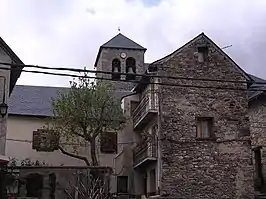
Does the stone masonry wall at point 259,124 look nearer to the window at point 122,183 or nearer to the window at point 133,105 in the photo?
the window at point 133,105

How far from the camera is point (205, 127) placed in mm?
26922

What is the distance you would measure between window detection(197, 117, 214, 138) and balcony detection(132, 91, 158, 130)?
2566 millimetres

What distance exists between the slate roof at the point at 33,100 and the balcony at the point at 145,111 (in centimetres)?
603

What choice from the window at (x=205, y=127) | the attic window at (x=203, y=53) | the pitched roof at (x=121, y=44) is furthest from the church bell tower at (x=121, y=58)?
the window at (x=205, y=127)

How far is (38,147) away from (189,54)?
1180cm

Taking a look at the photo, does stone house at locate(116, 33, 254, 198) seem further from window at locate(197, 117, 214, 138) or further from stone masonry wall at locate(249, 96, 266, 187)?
stone masonry wall at locate(249, 96, 266, 187)

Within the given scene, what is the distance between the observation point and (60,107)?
27.8m

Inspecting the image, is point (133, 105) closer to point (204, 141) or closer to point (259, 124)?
point (204, 141)

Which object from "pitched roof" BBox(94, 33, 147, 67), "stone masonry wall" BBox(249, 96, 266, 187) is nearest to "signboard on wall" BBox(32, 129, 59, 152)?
"stone masonry wall" BBox(249, 96, 266, 187)

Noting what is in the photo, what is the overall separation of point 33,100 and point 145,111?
1027 cm

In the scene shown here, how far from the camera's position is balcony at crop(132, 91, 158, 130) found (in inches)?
1054

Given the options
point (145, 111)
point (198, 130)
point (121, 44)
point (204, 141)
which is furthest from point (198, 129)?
point (121, 44)

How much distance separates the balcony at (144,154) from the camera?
26547 mm

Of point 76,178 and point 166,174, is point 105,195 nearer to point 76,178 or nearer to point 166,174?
point 76,178
